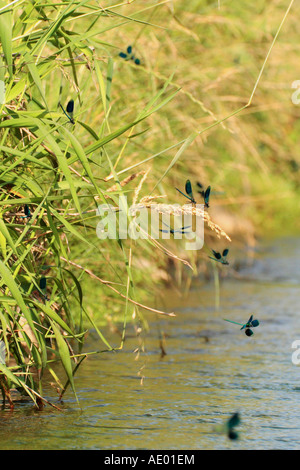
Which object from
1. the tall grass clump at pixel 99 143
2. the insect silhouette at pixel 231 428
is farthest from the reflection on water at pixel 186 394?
the tall grass clump at pixel 99 143

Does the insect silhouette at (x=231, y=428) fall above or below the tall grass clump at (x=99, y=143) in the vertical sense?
below

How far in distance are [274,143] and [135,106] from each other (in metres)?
2.86

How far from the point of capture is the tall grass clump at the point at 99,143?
3.00 metres

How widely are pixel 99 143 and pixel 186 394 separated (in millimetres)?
1301

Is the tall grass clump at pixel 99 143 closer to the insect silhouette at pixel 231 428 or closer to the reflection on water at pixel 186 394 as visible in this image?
the reflection on water at pixel 186 394

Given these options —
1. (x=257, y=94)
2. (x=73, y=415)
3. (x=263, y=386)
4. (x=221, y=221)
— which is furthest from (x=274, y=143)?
(x=73, y=415)

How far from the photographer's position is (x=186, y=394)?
12.5 feet

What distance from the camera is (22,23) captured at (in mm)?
3178

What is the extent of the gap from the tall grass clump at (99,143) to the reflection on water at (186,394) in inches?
5.4

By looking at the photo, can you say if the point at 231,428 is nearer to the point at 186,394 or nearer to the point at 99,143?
the point at 186,394

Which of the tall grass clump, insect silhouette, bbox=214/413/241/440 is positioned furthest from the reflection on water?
the tall grass clump

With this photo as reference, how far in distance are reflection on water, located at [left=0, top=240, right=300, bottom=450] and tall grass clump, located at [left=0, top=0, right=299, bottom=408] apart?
0.45 feet

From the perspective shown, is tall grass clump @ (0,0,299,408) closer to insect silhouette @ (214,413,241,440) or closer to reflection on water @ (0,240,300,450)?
reflection on water @ (0,240,300,450)
